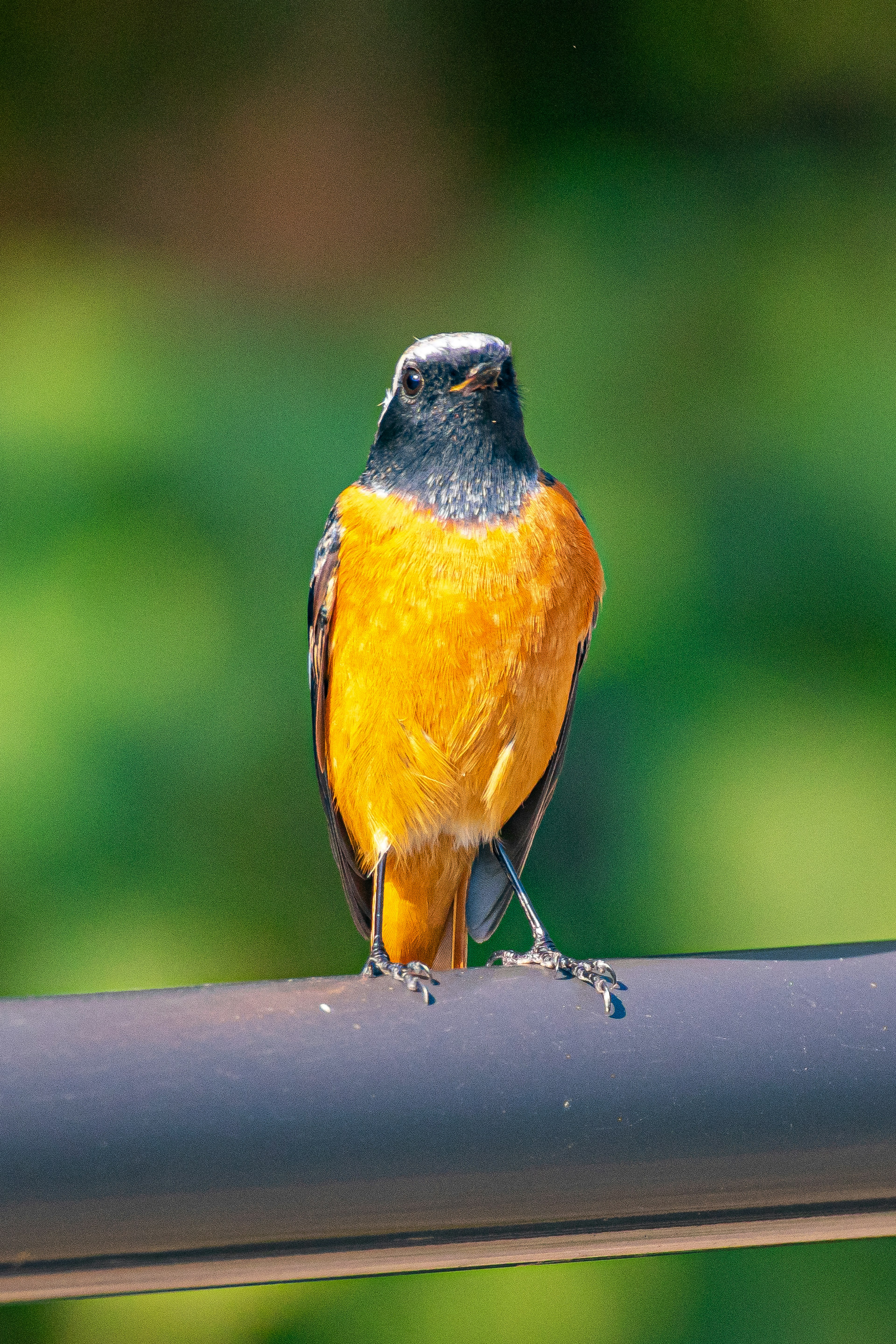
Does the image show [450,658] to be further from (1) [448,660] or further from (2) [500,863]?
(2) [500,863]

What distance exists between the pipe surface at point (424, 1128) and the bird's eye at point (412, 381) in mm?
1655

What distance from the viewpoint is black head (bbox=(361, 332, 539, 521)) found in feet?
8.98

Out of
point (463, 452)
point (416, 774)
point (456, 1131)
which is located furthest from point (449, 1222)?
point (463, 452)

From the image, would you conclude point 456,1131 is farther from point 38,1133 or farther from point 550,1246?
point 38,1133

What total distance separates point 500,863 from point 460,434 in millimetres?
974

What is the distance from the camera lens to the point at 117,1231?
4.06 ft

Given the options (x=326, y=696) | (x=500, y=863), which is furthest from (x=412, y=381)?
(x=500, y=863)

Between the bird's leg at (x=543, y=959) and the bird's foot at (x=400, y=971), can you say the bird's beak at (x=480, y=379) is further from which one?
the bird's foot at (x=400, y=971)

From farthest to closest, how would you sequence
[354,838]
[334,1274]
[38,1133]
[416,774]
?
[354,838] → [416,774] → [334,1274] → [38,1133]

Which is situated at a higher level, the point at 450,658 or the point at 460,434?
the point at 460,434

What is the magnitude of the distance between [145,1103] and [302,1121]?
0.15 m

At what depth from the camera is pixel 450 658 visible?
258 centimetres

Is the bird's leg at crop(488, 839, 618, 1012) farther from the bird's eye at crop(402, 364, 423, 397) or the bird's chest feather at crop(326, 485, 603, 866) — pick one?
the bird's eye at crop(402, 364, 423, 397)

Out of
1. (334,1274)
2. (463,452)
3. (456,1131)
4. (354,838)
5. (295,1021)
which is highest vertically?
(463,452)
